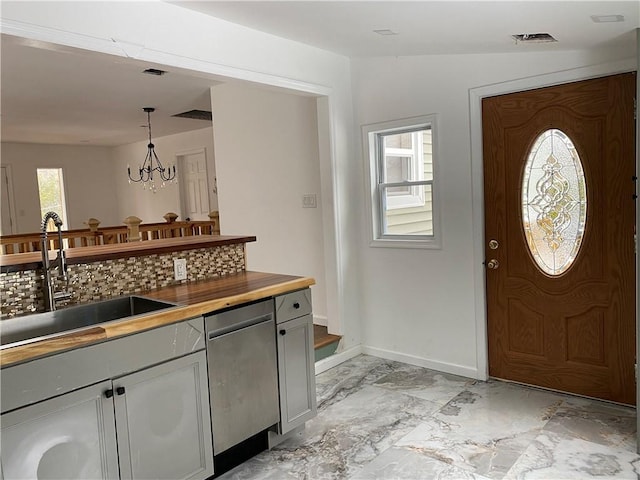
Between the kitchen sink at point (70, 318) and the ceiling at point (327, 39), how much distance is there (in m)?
1.23

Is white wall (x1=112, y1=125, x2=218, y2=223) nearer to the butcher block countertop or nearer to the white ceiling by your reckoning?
the white ceiling

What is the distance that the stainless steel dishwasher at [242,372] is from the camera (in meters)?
2.37

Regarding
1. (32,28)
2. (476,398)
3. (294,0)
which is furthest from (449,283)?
(32,28)

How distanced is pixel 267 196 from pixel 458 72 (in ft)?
6.84

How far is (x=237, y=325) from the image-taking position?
8.10 feet

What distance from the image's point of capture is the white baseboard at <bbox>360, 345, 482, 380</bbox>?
3650 millimetres

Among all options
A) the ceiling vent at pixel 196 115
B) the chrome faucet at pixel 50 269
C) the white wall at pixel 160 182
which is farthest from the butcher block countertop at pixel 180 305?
the white wall at pixel 160 182

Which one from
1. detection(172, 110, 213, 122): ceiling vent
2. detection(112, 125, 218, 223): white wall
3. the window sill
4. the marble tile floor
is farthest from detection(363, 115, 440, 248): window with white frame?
detection(112, 125, 218, 223): white wall

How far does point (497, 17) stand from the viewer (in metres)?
2.34

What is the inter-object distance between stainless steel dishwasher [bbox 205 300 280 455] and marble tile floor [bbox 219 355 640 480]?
260 millimetres

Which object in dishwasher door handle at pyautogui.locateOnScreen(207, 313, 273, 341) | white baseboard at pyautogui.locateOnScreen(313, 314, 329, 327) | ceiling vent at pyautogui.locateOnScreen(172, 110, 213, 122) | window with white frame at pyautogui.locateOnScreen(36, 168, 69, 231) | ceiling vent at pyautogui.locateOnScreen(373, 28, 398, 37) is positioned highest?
ceiling vent at pyautogui.locateOnScreen(172, 110, 213, 122)

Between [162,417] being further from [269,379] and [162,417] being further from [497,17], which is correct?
[497,17]

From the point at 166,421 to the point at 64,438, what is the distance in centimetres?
44

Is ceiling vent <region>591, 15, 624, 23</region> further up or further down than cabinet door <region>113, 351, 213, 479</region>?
further up
